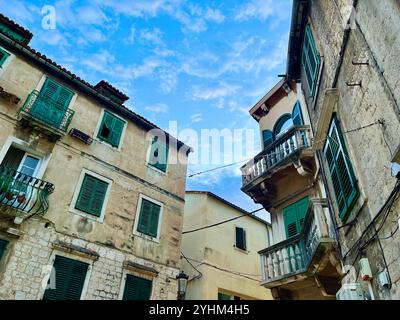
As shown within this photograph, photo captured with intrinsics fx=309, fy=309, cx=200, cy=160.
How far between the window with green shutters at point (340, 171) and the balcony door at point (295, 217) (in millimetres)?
3063

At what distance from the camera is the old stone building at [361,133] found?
16.1ft

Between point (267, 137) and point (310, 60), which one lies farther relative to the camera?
point (267, 137)

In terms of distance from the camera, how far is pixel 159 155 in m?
15.5

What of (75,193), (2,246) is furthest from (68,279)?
(75,193)

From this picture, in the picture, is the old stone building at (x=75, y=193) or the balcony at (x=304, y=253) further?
the old stone building at (x=75, y=193)

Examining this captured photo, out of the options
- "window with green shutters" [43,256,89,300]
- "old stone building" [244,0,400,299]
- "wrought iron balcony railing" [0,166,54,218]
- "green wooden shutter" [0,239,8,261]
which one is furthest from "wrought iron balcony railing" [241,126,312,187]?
"green wooden shutter" [0,239,8,261]

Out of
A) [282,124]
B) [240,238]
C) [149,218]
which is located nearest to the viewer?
[149,218]

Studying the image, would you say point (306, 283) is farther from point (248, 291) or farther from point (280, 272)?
point (248, 291)

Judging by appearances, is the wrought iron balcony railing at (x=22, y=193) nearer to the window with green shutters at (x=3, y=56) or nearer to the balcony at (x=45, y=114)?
the balcony at (x=45, y=114)

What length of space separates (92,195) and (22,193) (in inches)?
97.1

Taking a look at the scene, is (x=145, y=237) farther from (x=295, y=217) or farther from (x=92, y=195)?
(x=295, y=217)

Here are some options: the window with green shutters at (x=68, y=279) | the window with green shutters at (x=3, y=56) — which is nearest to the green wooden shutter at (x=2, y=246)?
the window with green shutters at (x=68, y=279)

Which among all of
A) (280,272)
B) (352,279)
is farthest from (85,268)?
(352,279)

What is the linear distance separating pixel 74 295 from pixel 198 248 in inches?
336
